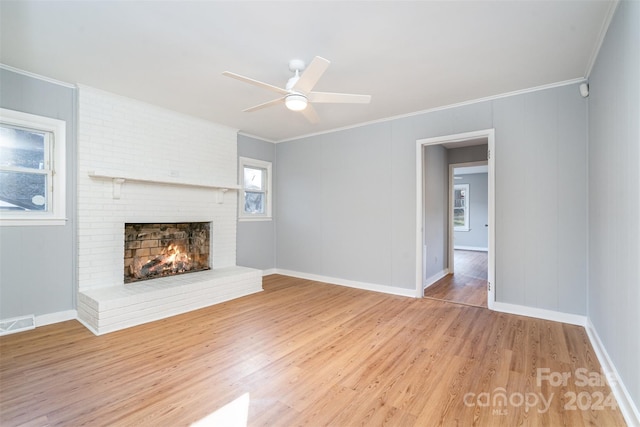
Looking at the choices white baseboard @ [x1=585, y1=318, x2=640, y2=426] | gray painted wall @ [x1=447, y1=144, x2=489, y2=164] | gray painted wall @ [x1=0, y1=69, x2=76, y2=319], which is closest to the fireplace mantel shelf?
A: gray painted wall @ [x1=0, y1=69, x2=76, y2=319]

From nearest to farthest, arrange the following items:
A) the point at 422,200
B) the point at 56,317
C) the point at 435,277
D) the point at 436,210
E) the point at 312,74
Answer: the point at 312,74 < the point at 56,317 < the point at 422,200 < the point at 435,277 < the point at 436,210

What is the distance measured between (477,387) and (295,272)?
3.94 m

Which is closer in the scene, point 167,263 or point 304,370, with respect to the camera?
point 304,370

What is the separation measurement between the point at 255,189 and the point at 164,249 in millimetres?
1958

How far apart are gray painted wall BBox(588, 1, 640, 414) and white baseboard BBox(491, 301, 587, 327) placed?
0.39 metres

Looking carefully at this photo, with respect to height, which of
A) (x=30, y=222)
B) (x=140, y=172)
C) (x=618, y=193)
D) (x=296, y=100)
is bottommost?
(x=30, y=222)

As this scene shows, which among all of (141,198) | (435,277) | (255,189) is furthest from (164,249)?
(435,277)

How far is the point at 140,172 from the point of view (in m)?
4.00

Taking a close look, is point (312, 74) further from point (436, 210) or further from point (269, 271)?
point (269, 271)

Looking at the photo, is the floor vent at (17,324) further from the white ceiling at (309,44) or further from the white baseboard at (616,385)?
the white baseboard at (616,385)

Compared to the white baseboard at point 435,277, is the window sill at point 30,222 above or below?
above

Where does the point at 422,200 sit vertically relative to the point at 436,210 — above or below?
above

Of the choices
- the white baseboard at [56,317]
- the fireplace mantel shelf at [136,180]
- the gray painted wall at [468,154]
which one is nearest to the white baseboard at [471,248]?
the gray painted wall at [468,154]

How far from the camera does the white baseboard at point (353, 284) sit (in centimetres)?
446
